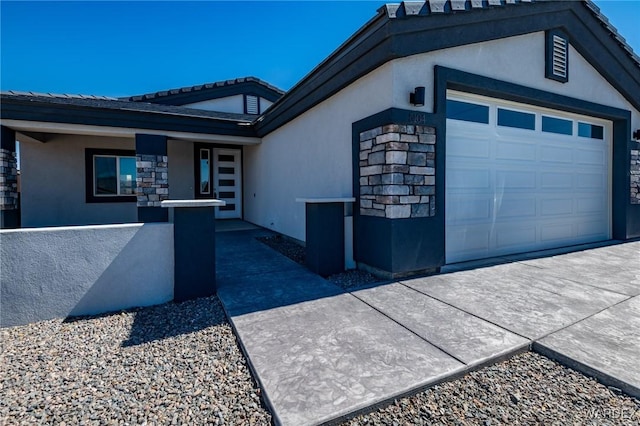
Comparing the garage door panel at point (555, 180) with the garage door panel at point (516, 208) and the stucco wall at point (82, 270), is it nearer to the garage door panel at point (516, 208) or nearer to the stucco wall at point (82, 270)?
the garage door panel at point (516, 208)

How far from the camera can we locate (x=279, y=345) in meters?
2.48

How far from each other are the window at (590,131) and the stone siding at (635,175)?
91 centimetres

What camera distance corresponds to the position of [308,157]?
21.6 feet

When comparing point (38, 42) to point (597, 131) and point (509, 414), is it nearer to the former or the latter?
point (509, 414)

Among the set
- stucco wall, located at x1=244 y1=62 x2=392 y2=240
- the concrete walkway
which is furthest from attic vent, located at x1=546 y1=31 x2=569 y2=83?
stucco wall, located at x1=244 y1=62 x2=392 y2=240

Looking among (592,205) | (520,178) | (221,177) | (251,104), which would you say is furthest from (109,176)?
(592,205)

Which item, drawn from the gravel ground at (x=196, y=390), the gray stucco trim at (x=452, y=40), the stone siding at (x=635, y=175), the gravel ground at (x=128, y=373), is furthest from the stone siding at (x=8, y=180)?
the stone siding at (x=635, y=175)

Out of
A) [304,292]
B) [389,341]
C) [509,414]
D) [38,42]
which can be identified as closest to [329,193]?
[304,292]

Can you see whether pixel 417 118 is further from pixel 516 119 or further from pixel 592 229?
pixel 592 229

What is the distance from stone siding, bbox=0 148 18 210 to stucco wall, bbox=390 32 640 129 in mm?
8566

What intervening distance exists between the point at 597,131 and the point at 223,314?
8706mm

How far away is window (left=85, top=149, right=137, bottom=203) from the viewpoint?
9.04 metres

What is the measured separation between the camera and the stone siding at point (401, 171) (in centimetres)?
399

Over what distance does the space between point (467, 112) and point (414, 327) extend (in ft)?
12.4
